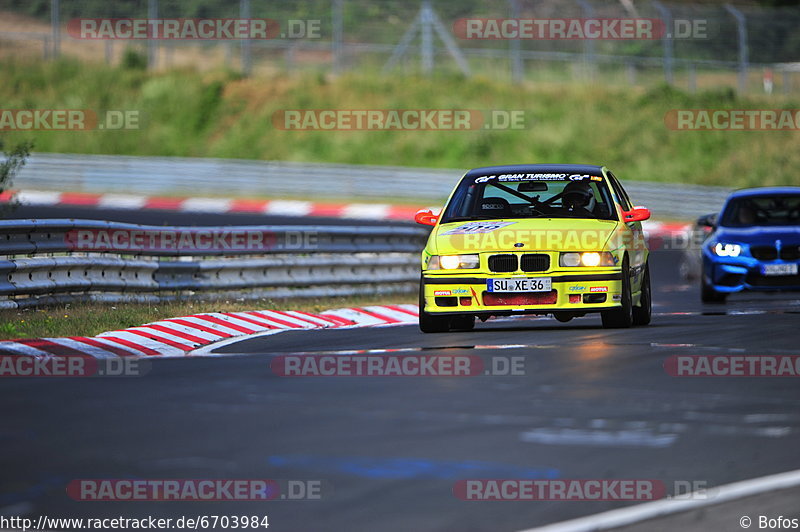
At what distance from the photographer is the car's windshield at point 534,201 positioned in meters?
13.8

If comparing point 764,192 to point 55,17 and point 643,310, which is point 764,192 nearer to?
point 643,310

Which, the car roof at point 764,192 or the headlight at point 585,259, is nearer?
the headlight at point 585,259

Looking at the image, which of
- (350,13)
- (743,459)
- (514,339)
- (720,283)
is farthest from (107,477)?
(350,13)

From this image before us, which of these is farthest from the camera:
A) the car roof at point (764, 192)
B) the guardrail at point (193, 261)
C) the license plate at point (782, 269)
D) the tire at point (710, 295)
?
the car roof at point (764, 192)

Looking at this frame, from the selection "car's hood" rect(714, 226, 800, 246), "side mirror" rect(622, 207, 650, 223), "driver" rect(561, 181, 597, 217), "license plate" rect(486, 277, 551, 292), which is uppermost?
"driver" rect(561, 181, 597, 217)

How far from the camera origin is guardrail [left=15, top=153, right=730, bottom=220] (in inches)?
1586

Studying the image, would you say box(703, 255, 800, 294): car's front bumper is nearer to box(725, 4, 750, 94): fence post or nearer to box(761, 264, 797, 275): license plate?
box(761, 264, 797, 275): license plate

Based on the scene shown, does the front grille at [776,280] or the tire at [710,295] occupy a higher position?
the front grille at [776,280]

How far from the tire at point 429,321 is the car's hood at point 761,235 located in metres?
5.35

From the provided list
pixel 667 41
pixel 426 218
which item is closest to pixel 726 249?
pixel 426 218

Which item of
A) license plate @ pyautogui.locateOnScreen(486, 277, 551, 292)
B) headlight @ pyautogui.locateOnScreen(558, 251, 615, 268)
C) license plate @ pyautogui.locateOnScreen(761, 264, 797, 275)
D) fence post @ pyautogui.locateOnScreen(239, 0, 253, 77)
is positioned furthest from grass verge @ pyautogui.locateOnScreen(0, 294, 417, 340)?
fence post @ pyautogui.locateOnScreen(239, 0, 253, 77)

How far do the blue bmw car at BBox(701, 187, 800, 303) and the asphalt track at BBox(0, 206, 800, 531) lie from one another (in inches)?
240

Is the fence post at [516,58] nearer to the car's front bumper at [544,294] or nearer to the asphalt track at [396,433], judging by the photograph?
the car's front bumper at [544,294]

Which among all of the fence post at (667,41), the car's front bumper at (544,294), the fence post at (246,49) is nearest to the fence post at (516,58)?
the fence post at (667,41)
